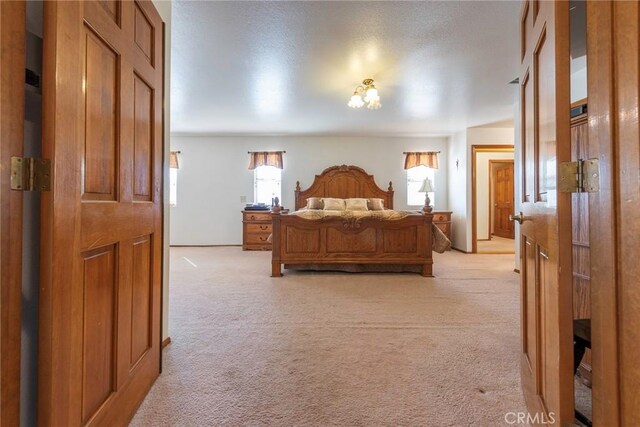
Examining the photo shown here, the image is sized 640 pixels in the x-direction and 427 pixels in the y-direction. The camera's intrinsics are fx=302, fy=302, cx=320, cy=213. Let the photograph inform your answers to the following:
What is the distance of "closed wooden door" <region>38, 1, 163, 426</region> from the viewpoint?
0.80 meters

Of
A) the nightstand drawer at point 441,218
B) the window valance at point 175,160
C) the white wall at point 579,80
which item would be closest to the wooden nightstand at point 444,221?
the nightstand drawer at point 441,218

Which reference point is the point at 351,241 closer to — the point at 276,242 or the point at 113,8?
the point at 276,242

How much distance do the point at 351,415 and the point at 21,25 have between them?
1.71 meters

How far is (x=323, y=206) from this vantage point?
19.4 feet

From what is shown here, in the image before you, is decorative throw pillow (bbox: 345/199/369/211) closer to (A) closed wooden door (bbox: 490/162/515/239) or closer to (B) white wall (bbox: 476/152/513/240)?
(B) white wall (bbox: 476/152/513/240)

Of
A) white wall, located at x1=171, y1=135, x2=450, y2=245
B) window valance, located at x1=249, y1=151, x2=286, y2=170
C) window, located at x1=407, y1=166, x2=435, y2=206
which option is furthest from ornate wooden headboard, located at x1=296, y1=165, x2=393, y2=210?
window valance, located at x1=249, y1=151, x2=286, y2=170

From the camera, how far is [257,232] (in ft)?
19.8

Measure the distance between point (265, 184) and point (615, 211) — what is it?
621cm

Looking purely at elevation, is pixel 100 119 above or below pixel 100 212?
above

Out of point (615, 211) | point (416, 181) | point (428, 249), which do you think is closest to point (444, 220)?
point (416, 181)

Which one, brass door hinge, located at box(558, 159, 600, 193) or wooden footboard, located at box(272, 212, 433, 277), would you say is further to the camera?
wooden footboard, located at box(272, 212, 433, 277)

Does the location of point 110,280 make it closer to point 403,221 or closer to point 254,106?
point 403,221

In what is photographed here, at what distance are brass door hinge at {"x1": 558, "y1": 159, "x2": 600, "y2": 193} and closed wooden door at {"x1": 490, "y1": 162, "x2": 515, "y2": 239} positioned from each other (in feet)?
26.7

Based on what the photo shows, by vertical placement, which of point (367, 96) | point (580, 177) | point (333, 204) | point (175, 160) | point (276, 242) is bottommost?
point (276, 242)
